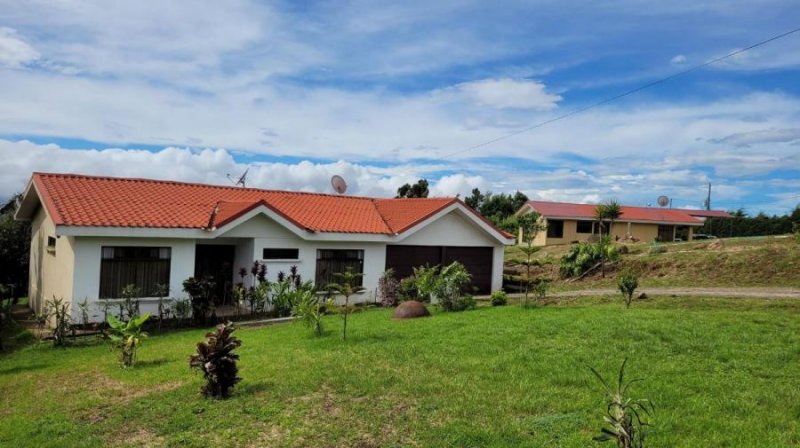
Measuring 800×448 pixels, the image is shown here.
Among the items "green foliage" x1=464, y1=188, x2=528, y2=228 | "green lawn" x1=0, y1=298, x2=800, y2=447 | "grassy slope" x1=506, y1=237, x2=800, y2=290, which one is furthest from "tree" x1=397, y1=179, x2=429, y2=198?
"green lawn" x1=0, y1=298, x2=800, y2=447

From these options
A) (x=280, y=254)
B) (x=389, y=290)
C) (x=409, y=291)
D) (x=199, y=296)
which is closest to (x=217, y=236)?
(x=199, y=296)

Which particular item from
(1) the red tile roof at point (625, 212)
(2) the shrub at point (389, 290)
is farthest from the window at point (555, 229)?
(2) the shrub at point (389, 290)

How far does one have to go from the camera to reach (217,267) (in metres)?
20.5

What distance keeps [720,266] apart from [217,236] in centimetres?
2034

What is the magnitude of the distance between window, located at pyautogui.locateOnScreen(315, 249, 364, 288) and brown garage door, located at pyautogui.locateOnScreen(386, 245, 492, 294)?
1484 mm

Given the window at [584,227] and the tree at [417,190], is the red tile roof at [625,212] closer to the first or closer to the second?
the window at [584,227]

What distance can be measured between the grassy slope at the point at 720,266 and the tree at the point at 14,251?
2295cm

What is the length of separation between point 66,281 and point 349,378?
38.7 ft

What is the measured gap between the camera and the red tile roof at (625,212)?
44.5 m

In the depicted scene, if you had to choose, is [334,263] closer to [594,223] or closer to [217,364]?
[217,364]

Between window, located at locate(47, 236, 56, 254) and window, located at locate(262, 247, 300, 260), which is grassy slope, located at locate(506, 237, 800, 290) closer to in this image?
window, located at locate(262, 247, 300, 260)

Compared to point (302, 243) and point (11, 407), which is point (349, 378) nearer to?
point (11, 407)

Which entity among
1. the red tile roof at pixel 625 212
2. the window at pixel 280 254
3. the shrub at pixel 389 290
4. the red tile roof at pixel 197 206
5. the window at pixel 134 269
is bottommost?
the shrub at pixel 389 290

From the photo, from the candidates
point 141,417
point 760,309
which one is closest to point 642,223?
point 760,309
